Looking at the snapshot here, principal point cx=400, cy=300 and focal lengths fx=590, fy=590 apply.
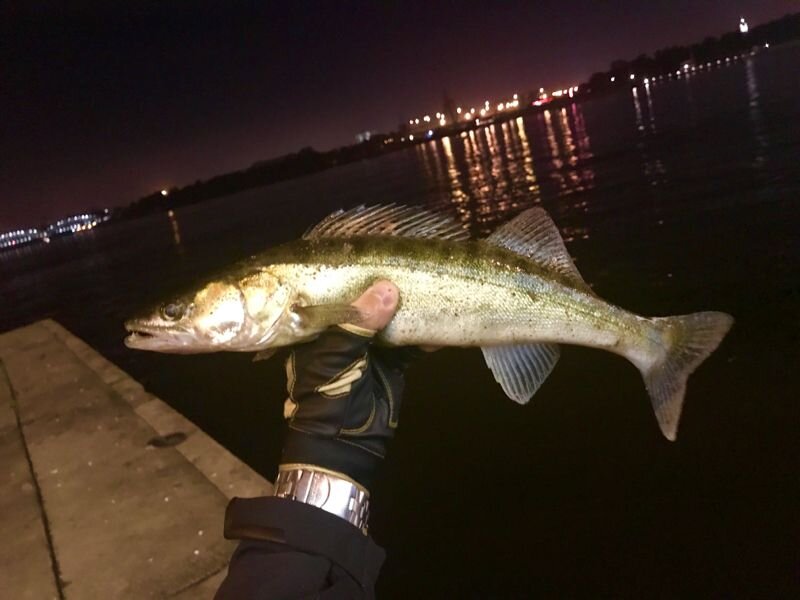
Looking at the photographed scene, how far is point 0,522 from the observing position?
5.14m

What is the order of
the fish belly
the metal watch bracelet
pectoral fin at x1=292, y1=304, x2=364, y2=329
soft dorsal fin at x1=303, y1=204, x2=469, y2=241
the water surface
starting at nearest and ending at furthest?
the metal watch bracelet → pectoral fin at x1=292, y1=304, x2=364, y2=329 → the fish belly → soft dorsal fin at x1=303, y1=204, x2=469, y2=241 → the water surface

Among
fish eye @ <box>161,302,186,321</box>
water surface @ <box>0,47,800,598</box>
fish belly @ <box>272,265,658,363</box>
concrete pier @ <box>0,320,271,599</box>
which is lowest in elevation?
water surface @ <box>0,47,800,598</box>

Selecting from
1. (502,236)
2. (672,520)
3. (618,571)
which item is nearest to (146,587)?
(502,236)

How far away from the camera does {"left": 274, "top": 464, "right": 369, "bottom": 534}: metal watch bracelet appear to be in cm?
270

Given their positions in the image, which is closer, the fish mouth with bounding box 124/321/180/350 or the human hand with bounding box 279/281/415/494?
the human hand with bounding box 279/281/415/494

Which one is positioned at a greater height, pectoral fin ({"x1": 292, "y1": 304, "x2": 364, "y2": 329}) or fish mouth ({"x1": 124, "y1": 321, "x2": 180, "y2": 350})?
fish mouth ({"x1": 124, "y1": 321, "x2": 180, "y2": 350})

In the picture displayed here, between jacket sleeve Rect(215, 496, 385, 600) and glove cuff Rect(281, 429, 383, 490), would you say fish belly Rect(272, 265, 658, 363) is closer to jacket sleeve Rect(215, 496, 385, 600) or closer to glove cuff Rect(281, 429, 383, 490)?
glove cuff Rect(281, 429, 383, 490)

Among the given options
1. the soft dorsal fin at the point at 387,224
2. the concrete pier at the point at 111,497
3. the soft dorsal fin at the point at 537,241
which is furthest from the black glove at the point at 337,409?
the concrete pier at the point at 111,497

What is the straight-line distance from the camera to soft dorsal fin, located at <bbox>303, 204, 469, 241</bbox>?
3.66 m

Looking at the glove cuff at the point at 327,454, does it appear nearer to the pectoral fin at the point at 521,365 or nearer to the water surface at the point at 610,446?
the pectoral fin at the point at 521,365

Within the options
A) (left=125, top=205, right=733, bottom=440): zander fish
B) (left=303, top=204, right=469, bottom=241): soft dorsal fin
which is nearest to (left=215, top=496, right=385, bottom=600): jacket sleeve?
(left=125, top=205, right=733, bottom=440): zander fish

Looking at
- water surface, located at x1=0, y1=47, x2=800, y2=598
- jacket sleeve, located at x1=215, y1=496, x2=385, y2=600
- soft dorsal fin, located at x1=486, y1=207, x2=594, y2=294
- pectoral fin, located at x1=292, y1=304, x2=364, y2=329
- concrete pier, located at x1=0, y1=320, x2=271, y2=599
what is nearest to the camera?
jacket sleeve, located at x1=215, y1=496, x2=385, y2=600

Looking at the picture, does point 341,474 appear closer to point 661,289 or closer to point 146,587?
point 146,587

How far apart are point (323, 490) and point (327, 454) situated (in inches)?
6.7
